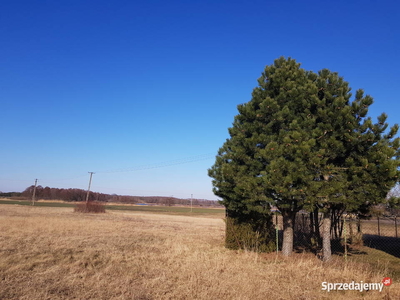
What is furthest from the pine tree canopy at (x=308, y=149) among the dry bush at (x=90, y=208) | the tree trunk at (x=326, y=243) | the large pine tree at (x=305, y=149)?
the dry bush at (x=90, y=208)

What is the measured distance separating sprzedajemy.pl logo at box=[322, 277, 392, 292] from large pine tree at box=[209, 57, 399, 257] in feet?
8.09

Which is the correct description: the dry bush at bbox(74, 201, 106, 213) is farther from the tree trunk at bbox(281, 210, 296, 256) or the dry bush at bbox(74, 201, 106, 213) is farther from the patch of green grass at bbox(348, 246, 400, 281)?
the patch of green grass at bbox(348, 246, 400, 281)

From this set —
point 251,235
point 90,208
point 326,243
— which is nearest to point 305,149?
point 326,243

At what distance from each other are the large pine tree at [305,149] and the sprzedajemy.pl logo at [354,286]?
2465 mm

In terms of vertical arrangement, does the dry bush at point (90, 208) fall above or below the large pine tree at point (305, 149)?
below

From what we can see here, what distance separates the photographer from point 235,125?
11578mm

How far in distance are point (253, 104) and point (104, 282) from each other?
8.14m

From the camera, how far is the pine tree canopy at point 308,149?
8.38 m

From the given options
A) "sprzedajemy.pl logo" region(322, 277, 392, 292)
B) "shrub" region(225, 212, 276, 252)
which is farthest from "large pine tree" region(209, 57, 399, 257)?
"sprzedajemy.pl logo" region(322, 277, 392, 292)

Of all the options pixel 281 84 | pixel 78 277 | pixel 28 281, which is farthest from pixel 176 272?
pixel 281 84

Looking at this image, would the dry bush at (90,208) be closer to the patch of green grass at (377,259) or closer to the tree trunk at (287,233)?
the tree trunk at (287,233)

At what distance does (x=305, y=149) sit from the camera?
827 cm

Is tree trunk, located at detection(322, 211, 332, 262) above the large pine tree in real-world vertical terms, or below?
below

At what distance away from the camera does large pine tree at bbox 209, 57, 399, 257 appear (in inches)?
330
